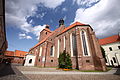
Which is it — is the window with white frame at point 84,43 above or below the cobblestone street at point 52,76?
above

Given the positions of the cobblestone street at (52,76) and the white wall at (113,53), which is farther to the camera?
Result: the white wall at (113,53)

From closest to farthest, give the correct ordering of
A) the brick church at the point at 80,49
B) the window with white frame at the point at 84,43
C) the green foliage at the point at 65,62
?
the brick church at the point at 80,49 → the green foliage at the point at 65,62 → the window with white frame at the point at 84,43

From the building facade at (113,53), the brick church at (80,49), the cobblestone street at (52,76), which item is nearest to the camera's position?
the cobblestone street at (52,76)

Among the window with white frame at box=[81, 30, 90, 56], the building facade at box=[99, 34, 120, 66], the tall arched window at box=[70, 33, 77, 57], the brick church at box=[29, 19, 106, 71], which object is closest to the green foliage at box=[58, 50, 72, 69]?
the brick church at box=[29, 19, 106, 71]

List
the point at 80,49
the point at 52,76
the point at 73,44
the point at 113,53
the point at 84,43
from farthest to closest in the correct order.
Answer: the point at 113,53
the point at 73,44
the point at 84,43
the point at 80,49
the point at 52,76

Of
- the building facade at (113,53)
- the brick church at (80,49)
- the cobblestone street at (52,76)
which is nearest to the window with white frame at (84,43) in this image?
the brick church at (80,49)

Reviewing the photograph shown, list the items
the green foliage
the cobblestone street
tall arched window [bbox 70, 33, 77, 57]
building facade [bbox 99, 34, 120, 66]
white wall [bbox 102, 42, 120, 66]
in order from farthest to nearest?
building facade [bbox 99, 34, 120, 66], white wall [bbox 102, 42, 120, 66], tall arched window [bbox 70, 33, 77, 57], the green foliage, the cobblestone street

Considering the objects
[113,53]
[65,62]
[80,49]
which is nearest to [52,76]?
[65,62]

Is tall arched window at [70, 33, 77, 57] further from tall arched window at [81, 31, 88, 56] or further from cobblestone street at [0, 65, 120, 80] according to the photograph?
cobblestone street at [0, 65, 120, 80]

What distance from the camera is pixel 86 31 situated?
1606 cm

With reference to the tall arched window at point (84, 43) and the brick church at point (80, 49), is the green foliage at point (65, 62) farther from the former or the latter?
the tall arched window at point (84, 43)

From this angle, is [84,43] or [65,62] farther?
[84,43]

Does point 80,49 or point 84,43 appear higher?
point 84,43

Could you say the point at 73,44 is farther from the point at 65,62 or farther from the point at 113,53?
the point at 113,53
